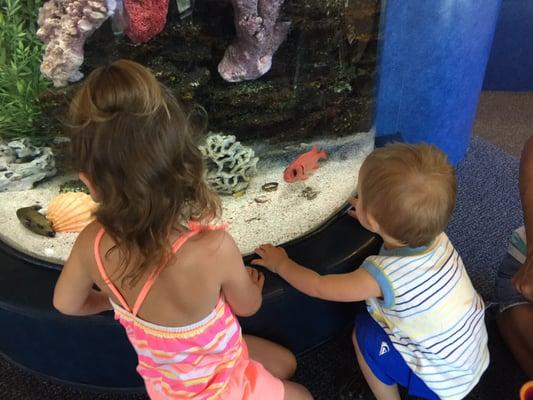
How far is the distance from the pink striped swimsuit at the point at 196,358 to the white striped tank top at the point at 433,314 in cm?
30

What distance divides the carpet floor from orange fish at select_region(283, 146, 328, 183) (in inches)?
19.1

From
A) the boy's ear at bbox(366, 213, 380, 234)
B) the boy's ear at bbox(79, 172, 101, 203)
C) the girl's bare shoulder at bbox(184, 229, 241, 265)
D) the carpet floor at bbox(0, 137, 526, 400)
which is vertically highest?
the boy's ear at bbox(79, 172, 101, 203)

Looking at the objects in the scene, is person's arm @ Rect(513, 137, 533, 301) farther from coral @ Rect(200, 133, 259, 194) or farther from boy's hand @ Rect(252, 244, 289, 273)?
coral @ Rect(200, 133, 259, 194)

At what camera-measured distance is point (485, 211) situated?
6.35ft

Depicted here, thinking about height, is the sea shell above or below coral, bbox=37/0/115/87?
below

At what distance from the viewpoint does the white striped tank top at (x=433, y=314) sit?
104 cm

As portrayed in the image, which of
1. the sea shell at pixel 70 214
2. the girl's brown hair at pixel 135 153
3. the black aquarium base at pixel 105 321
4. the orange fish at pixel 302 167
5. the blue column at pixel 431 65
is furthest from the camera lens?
the blue column at pixel 431 65

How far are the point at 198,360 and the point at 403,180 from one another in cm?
52

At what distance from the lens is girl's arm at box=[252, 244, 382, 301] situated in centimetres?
106

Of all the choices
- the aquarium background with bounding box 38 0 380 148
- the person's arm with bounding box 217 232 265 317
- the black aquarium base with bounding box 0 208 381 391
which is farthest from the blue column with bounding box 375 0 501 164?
the person's arm with bounding box 217 232 265 317

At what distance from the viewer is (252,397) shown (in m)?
1.03

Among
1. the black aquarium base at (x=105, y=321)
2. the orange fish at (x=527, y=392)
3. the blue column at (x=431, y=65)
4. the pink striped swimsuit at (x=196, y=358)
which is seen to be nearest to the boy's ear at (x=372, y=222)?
the black aquarium base at (x=105, y=321)

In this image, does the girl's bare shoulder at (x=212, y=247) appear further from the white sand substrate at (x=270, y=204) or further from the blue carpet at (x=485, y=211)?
the blue carpet at (x=485, y=211)

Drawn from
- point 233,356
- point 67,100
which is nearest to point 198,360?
point 233,356
